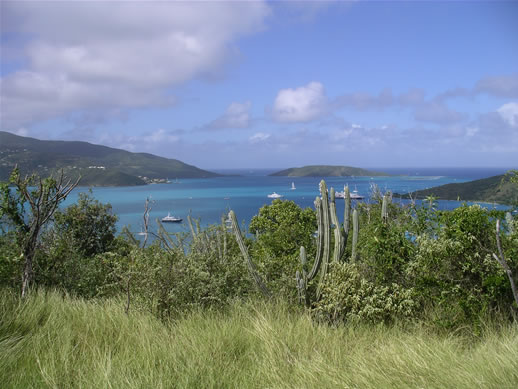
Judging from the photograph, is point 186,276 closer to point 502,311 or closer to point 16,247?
point 16,247

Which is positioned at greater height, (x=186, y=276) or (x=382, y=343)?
(x=186, y=276)

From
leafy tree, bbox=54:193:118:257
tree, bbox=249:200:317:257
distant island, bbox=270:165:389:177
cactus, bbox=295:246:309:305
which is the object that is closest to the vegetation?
cactus, bbox=295:246:309:305

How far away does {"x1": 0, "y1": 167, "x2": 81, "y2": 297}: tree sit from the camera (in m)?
5.82

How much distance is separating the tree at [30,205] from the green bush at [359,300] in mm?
3851

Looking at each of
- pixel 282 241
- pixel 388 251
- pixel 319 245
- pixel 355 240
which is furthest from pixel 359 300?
pixel 282 241

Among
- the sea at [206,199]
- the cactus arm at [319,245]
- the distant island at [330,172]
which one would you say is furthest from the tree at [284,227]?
the distant island at [330,172]

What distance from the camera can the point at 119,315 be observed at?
4.84m

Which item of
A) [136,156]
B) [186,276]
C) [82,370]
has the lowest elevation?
[82,370]

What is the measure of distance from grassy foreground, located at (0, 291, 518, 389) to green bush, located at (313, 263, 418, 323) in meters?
0.23

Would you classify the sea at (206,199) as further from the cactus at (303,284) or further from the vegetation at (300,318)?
the cactus at (303,284)

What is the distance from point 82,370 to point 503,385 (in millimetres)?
3285

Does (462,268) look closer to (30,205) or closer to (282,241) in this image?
(282,241)

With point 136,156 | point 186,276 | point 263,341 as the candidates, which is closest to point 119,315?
point 186,276

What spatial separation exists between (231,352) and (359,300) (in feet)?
5.94
